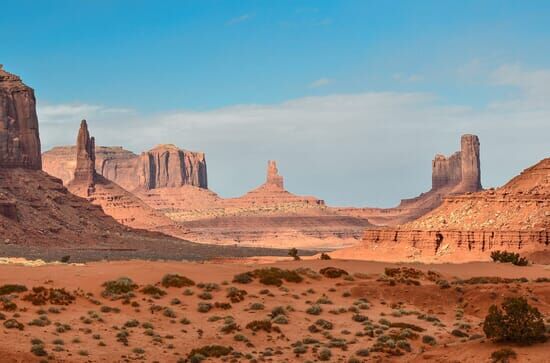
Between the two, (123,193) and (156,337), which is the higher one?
(123,193)

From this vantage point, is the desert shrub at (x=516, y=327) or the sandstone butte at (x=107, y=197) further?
the sandstone butte at (x=107, y=197)

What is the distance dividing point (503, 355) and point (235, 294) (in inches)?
548

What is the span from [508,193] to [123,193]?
123484 mm

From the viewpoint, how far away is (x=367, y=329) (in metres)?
38.3

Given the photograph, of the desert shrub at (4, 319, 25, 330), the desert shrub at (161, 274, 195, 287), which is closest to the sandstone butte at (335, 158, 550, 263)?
the desert shrub at (161, 274, 195, 287)

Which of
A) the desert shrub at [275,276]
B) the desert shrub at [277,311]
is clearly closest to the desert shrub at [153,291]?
the desert shrub at [277,311]

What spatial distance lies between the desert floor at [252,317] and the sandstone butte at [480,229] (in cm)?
2356

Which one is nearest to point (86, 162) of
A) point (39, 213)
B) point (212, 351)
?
point (39, 213)

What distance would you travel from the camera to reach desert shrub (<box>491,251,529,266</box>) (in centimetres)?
6444

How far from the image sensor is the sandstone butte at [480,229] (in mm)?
75062

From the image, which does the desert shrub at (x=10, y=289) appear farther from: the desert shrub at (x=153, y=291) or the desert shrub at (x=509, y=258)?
the desert shrub at (x=509, y=258)

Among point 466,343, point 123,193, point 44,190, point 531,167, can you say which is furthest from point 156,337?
point 123,193

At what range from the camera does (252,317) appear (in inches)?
1549

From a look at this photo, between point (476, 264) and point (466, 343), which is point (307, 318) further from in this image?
point (476, 264)
